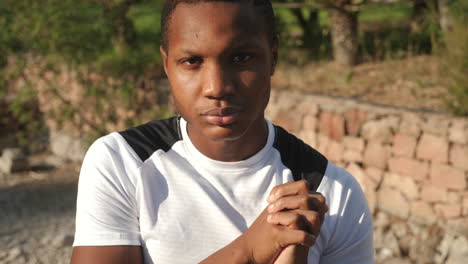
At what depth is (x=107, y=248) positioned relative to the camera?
171 centimetres

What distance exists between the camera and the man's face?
1.66 meters

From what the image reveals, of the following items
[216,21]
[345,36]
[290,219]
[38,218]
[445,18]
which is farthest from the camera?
[345,36]

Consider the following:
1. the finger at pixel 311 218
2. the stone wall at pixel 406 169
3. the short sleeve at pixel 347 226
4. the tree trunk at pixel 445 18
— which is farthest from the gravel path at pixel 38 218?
the tree trunk at pixel 445 18

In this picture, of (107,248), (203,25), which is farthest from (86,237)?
(203,25)

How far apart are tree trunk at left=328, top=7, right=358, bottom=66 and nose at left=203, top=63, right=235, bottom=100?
6.26 m

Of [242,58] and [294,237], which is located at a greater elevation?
[242,58]

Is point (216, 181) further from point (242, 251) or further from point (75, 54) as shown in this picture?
point (75, 54)

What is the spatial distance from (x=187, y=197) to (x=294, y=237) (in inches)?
14.2

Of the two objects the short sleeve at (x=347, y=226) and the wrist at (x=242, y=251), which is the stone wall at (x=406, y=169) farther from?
the wrist at (x=242, y=251)

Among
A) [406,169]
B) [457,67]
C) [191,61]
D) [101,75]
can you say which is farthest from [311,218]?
[101,75]

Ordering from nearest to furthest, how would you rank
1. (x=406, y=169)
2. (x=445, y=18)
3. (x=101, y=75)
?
(x=406, y=169), (x=445, y=18), (x=101, y=75)

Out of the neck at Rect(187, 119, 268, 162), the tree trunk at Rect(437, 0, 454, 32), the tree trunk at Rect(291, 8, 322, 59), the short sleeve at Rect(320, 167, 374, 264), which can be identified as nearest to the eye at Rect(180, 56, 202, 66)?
the neck at Rect(187, 119, 268, 162)

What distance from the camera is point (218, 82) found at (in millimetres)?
1679

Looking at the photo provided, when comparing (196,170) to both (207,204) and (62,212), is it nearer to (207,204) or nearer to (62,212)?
(207,204)
